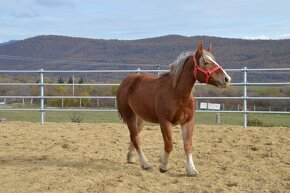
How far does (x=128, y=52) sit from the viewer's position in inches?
3410

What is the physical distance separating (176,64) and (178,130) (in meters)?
4.13

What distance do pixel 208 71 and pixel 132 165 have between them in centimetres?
193

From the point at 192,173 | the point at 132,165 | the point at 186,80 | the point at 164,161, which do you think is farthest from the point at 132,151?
the point at 186,80

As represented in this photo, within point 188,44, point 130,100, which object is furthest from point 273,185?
point 188,44

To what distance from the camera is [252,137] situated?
8.73 meters

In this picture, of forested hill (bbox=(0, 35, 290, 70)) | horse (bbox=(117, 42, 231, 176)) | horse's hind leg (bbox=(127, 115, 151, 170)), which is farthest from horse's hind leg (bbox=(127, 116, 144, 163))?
forested hill (bbox=(0, 35, 290, 70))

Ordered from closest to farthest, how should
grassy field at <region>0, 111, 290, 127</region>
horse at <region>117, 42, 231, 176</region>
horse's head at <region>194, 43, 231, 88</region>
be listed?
horse's head at <region>194, 43, 231, 88</region>, horse at <region>117, 42, 231, 176</region>, grassy field at <region>0, 111, 290, 127</region>

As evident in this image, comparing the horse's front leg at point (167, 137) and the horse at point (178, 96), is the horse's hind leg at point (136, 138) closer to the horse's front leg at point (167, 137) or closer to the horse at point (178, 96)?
the horse at point (178, 96)

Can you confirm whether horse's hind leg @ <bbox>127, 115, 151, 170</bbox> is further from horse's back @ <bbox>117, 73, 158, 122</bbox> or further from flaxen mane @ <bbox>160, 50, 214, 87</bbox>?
flaxen mane @ <bbox>160, 50, 214, 87</bbox>

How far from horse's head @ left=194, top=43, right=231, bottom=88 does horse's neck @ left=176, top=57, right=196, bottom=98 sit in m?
0.10

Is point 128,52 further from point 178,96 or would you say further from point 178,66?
point 178,96

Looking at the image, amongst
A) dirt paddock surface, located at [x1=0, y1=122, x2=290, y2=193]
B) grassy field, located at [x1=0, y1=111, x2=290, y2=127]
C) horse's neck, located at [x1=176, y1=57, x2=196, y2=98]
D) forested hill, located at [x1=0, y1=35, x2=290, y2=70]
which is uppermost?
forested hill, located at [x1=0, y1=35, x2=290, y2=70]

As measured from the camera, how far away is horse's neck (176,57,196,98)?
5.61 meters

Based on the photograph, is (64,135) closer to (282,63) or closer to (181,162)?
(181,162)
